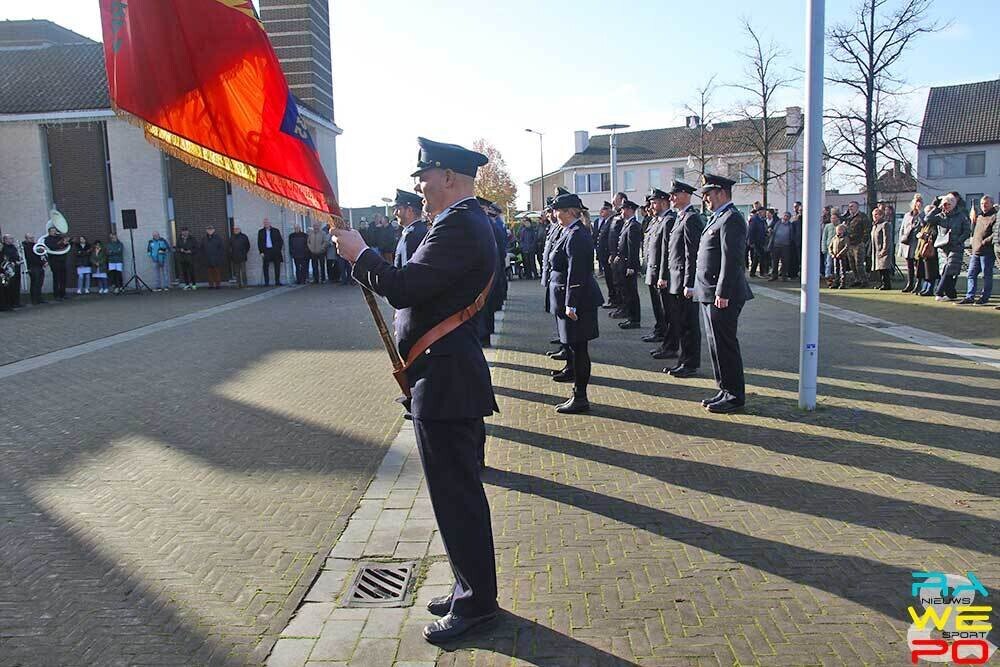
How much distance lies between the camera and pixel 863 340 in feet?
37.3

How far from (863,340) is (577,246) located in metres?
5.90

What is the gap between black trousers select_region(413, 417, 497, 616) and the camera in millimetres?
3602

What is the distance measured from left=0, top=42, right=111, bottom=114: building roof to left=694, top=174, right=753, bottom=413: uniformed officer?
2311 cm

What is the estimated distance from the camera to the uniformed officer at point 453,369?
351cm

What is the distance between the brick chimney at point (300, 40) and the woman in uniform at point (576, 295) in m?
24.0

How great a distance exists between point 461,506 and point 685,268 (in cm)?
623

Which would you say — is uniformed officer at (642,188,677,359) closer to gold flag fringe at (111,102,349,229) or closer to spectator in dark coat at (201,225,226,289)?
gold flag fringe at (111,102,349,229)

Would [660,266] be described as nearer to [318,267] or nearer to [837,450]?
[837,450]

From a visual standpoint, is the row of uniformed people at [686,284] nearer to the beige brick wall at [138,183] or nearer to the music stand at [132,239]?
the music stand at [132,239]

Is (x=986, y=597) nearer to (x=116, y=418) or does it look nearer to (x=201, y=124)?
(x=201, y=124)

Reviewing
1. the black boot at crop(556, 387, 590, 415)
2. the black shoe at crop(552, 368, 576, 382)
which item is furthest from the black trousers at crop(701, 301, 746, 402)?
the black shoe at crop(552, 368, 576, 382)

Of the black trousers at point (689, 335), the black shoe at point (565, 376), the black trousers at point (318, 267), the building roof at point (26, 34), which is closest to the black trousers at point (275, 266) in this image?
the black trousers at point (318, 267)

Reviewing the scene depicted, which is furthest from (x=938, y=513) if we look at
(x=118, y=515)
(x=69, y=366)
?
(x=69, y=366)

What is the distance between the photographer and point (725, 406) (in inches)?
291
